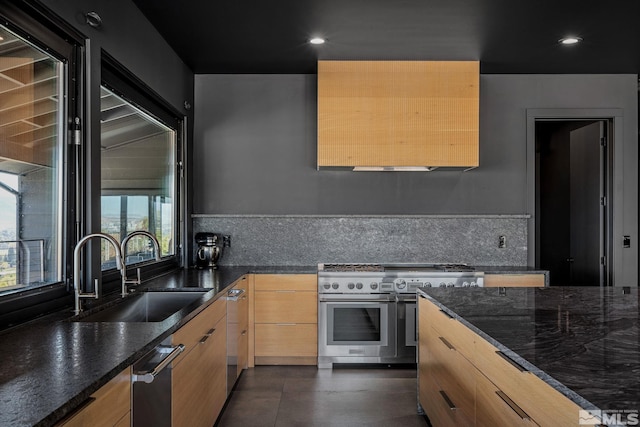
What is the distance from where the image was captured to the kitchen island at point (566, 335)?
1.17 m

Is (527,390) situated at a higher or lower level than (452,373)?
higher

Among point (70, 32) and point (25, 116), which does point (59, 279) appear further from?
point (70, 32)

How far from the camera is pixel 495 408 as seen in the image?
1740 millimetres

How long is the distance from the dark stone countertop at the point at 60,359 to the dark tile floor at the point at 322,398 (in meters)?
1.18

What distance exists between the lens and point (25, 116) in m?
2.14

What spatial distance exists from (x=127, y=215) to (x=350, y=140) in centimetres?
189

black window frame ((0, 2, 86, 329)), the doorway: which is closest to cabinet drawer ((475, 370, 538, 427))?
black window frame ((0, 2, 86, 329))

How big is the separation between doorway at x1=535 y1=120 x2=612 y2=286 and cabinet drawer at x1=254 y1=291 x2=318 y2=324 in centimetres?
284

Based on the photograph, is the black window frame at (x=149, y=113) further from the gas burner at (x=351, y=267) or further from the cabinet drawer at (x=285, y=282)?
the gas burner at (x=351, y=267)

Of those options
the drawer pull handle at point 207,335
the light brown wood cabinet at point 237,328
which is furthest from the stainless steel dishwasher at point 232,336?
the drawer pull handle at point 207,335

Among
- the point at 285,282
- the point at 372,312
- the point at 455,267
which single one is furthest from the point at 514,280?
the point at 285,282

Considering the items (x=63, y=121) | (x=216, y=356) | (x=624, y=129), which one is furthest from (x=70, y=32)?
(x=624, y=129)

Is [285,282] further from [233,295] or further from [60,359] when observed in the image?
[60,359]

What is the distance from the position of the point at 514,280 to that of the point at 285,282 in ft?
6.27
